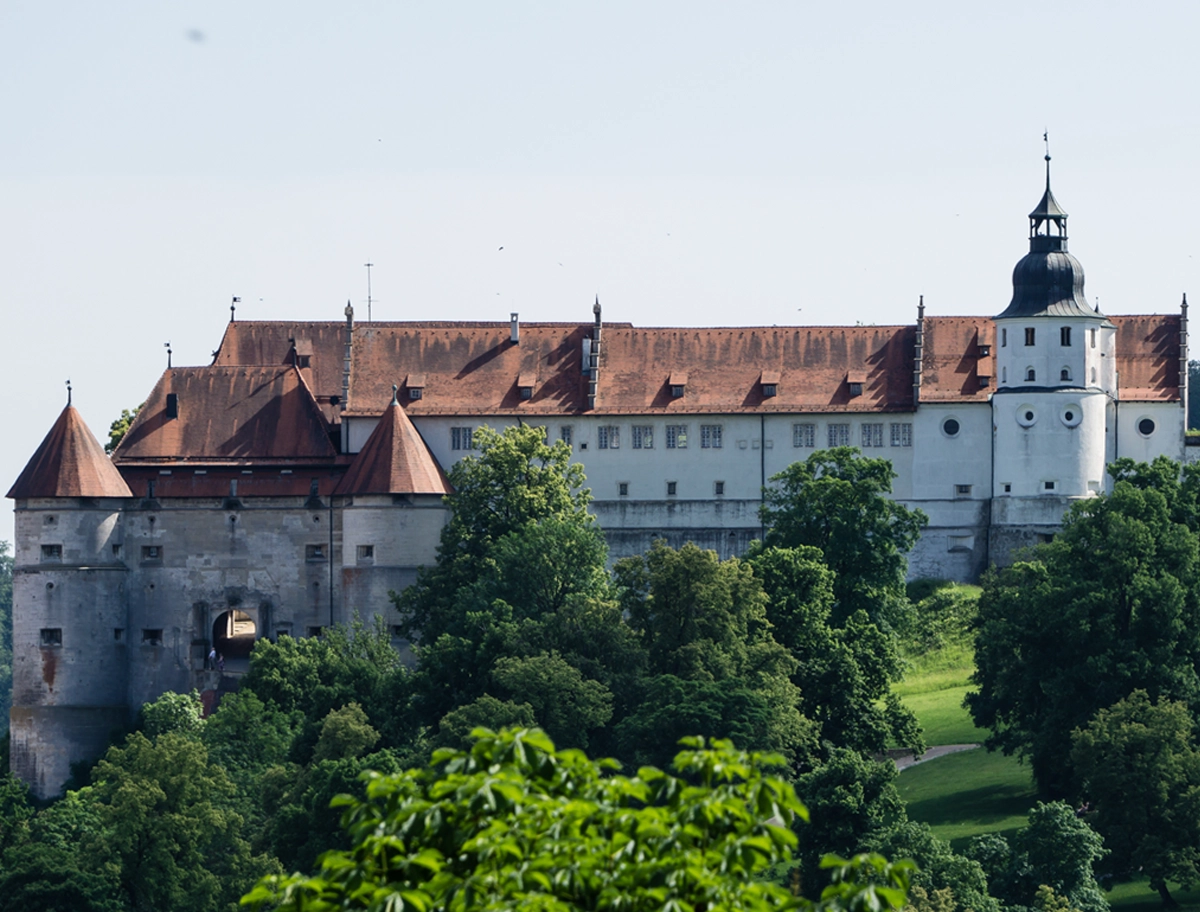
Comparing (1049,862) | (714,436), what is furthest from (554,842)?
(714,436)

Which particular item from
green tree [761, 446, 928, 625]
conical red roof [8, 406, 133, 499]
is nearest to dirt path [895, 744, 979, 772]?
green tree [761, 446, 928, 625]

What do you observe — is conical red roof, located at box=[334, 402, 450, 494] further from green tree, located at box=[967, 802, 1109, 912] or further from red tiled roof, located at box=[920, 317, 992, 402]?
green tree, located at box=[967, 802, 1109, 912]

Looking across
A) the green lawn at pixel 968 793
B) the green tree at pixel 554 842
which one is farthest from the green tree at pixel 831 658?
the green tree at pixel 554 842

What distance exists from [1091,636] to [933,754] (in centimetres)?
652

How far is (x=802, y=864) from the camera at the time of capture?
2488 inches

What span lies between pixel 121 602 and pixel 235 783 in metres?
14.0

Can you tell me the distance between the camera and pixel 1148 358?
94.1m

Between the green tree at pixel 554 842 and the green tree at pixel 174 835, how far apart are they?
41.6 metres

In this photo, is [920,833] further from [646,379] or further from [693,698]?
[646,379]

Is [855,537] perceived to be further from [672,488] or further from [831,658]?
[672,488]

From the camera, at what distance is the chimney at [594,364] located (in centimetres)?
9362

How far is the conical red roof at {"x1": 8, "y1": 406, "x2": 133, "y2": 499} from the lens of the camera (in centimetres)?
8825

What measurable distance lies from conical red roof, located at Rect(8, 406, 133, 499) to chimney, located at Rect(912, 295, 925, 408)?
26470 millimetres

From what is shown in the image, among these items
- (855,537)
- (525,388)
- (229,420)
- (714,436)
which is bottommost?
(855,537)
